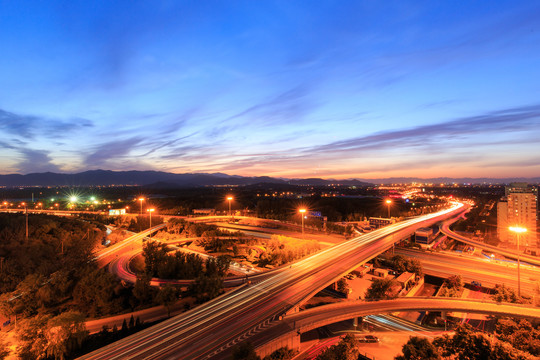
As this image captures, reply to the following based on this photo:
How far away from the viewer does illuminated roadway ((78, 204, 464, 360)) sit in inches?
457

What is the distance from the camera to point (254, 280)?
61.5ft

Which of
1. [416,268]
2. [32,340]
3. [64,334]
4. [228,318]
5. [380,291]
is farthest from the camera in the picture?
[416,268]

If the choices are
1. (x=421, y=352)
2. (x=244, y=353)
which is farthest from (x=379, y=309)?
(x=244, y=353)

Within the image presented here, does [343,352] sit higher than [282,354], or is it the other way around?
[343,352]

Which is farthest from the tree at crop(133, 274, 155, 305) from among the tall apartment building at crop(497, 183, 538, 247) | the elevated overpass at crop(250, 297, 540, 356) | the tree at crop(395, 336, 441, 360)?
the tall apartment building at crop(497, 183, 538, 247)

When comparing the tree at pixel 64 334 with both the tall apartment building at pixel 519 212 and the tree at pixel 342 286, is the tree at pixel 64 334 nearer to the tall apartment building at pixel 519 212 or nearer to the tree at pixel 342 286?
the tree at pixel 342 286

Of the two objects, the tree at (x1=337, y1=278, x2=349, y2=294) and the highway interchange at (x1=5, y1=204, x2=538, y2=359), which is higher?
the highway interchange at (x1=5, y1=204, x2=538, y2=359)

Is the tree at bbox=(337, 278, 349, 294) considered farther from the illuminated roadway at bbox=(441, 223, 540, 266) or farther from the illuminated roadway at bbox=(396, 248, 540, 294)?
the illuminated roadway at bbox=(441, 223, 540, 266)

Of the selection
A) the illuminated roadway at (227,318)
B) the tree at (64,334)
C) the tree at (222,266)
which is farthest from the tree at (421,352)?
the tree at (64,334)

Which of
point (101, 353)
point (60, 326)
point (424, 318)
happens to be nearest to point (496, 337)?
point (424, 318)

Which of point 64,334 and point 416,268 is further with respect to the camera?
point 416,268

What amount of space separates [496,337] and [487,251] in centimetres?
2456

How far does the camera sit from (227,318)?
13.8 metres

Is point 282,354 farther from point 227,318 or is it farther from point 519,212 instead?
point 519,212
